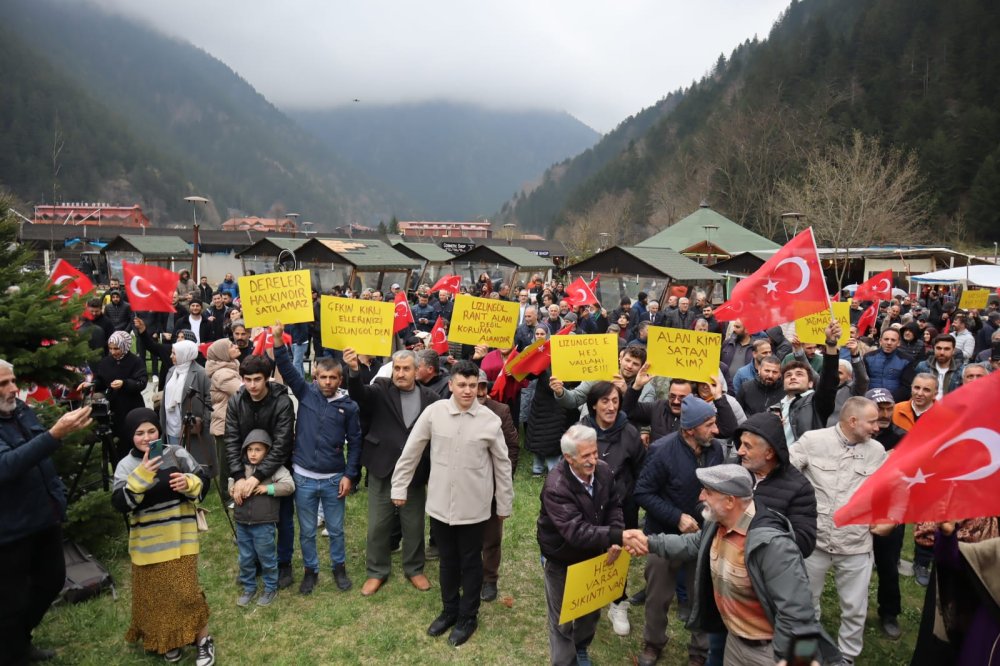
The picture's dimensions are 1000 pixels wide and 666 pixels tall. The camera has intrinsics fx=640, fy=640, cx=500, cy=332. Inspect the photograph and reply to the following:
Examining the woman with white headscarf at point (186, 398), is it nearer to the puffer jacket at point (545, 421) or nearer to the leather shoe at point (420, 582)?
the leather shoe at point (420, 582)

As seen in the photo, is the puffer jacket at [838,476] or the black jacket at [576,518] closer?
the black jacket at [576,518]

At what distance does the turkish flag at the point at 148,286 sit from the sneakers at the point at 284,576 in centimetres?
593

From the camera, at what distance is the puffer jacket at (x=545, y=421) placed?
24.8ft

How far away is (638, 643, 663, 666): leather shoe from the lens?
4633mm

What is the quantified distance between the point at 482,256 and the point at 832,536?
26.8m

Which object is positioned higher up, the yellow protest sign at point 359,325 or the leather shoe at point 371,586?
the yellow protest sign at point 359,325

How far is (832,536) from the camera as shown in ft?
Result: 14.8

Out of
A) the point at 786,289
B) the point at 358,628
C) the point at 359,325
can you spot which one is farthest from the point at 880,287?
the point at 358,628

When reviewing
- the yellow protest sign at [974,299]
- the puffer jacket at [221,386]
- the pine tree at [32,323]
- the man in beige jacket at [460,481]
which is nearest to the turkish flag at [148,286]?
the puffer jacket at [221,386]

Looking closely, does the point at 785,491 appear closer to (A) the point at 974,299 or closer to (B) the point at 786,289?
(B) the point at 786,289

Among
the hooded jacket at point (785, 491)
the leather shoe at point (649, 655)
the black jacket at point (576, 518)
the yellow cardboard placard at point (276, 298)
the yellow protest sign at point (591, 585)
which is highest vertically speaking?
the yellow cardboard placard at point (276, 298)

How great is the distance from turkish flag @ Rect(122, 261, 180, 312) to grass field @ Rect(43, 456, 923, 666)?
5156 mm

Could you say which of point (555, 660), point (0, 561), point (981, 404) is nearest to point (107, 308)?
point (0, 561)

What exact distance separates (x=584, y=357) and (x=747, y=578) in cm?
316
